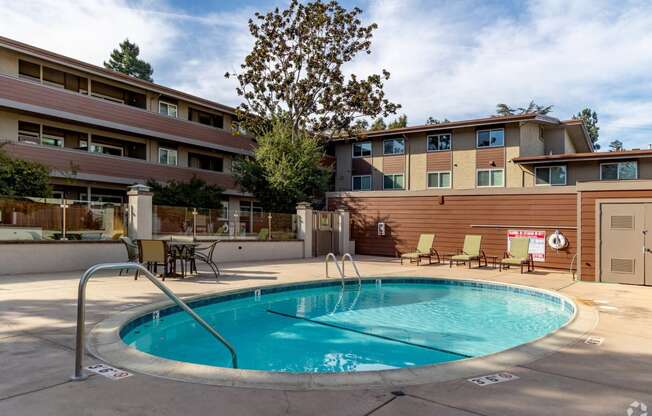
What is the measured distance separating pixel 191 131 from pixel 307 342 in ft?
64.5

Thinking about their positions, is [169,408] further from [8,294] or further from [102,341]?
[8,294]

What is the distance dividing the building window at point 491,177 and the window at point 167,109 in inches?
673

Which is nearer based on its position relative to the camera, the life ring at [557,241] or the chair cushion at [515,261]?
the chair cushion at [515,261]

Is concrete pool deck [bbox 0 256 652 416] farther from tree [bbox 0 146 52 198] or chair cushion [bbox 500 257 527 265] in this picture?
tree [bbox 0 146 52 198]

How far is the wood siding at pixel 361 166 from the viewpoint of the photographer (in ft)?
89.6

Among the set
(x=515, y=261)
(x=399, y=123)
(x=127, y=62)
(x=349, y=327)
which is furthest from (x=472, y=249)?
(x=127, y=62)

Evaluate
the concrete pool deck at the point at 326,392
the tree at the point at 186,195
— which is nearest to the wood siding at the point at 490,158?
the tree at the point at 186,195

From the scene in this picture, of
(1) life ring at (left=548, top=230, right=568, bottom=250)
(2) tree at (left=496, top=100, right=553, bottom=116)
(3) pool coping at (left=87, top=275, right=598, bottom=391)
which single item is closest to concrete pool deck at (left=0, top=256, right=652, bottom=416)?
(3) pool coping at (left=87, top=275, right=598, bottom=391)

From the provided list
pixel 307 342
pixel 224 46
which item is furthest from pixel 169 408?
pixel 224 46

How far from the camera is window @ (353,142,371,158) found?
27422 millimetres

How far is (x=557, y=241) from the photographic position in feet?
46.0

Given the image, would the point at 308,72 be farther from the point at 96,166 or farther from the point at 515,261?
the point at 515,261

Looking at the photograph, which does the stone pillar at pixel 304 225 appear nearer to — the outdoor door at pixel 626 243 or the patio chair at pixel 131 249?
the patio chair at pixel 131 249

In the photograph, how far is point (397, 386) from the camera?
353cm
